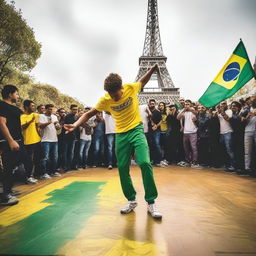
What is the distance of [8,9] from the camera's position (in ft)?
52.1

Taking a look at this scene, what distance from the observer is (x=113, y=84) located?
92.4 inches

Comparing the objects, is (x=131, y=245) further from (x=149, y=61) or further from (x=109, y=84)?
(x=149, y=61)

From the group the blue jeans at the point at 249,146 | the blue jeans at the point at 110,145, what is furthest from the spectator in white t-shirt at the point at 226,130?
the blue jeans at the point at 110,145

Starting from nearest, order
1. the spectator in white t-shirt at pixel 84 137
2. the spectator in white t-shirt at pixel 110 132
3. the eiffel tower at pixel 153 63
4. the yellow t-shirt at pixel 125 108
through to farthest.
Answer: the yellow t-shirt at pixel 125 108 < the spectator in white t-shirt at pixel 84 137 < the spectator in white t-shirt at pixel 110 132 < the eiffel tower at pixel 153 63

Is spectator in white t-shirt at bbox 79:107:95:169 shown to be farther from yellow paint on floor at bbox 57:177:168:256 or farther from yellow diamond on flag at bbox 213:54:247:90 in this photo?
yellow diamond on flag at bbox 213:54:247:90

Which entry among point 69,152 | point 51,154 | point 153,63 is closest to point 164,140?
point 69,152

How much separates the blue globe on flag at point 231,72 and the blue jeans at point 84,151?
14.6 ft

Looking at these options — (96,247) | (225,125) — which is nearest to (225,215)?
(96,247)

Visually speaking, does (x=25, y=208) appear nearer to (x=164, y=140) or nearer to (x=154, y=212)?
(x=154, y=212)

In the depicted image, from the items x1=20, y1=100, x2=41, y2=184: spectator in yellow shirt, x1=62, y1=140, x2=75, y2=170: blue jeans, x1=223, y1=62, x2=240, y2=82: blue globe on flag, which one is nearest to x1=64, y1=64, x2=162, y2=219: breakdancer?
x1=20, y1=100, x2=41, y2=184: spectator in yellow shirt

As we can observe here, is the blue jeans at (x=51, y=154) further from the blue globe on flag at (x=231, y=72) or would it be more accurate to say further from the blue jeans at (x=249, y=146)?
the blue jeans at (x=249, y=146)

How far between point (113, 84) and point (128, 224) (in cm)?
164

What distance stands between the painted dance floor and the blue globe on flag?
2.70m

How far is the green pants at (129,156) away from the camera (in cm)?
234
